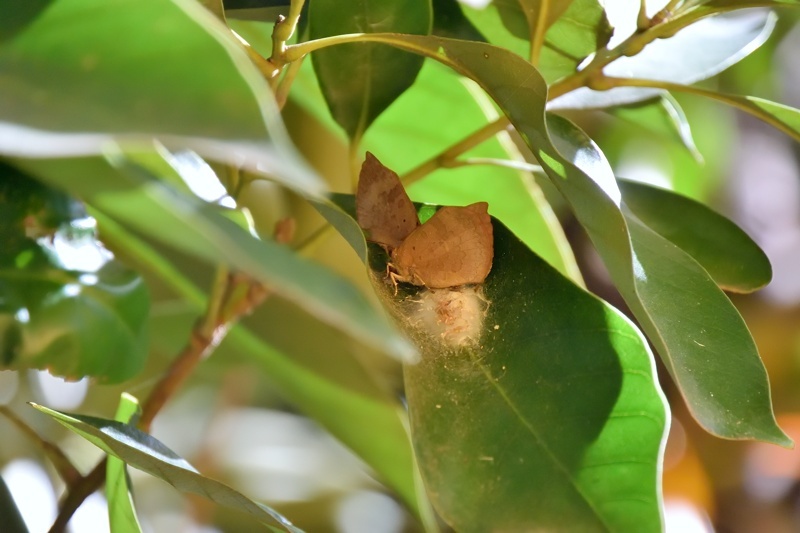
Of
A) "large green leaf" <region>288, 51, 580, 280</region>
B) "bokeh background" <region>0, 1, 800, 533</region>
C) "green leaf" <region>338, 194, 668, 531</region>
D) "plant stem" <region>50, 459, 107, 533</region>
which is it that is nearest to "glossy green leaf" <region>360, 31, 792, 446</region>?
"green leaf" <region>338, 194, 668, 531</region>

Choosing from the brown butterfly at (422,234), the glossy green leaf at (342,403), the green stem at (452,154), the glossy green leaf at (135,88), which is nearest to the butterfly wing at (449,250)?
the brown butterfly at (422,234)

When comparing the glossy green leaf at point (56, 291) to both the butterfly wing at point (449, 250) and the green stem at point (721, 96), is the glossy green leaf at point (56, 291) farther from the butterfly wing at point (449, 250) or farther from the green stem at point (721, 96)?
the green stem at point (721, 96)

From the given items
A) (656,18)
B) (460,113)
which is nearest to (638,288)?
(656,18)

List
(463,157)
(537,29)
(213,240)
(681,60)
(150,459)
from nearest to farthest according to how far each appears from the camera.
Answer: (213,240) < (150,459) < (537,29) < (681,60) < (463,157)

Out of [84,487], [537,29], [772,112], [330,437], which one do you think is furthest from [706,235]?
[330,437]

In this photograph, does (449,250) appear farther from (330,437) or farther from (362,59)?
→ (330,437)

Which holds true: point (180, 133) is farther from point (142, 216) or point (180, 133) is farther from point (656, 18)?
point (656, 18)
